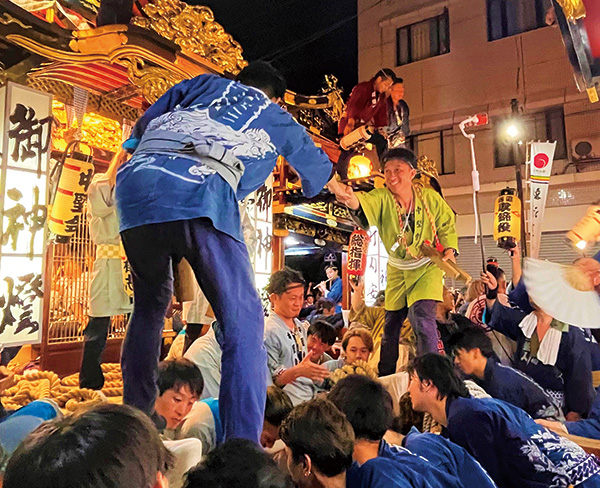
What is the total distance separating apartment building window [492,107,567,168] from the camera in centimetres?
1283

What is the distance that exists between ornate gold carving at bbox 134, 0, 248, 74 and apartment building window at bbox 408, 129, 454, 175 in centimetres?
993

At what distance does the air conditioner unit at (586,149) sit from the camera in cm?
1208

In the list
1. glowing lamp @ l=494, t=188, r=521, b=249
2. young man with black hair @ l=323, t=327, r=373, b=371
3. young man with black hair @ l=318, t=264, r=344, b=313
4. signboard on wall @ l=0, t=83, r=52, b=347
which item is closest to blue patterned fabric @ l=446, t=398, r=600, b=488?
young man with black hair @ l=323, t=327, r=373, b=371

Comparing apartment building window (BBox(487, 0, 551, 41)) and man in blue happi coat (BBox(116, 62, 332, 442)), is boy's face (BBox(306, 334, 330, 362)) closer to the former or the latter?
man in blue happi coat (BBox(116, 62, 332, 442))

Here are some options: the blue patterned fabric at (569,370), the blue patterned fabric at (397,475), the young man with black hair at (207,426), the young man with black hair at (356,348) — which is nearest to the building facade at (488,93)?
the blue patterned fabric at (569,370)

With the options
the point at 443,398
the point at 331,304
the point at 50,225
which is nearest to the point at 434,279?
the point at 443,398

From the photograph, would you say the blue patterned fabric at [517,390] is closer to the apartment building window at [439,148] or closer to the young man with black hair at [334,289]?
the young man with black hair at [334,289]

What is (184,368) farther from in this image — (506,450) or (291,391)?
(506,450)

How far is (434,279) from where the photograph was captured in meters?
3.75

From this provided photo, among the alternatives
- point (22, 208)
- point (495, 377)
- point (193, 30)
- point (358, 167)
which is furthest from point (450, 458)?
point (358, 167)

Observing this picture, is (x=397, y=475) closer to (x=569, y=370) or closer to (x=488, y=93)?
(x=569, y=370)

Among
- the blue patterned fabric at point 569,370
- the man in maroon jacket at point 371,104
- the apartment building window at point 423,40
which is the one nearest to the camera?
the blue patterned fabric at point 569,370

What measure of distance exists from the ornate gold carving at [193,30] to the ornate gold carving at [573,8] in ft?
11.4

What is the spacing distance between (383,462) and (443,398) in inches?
33.8
